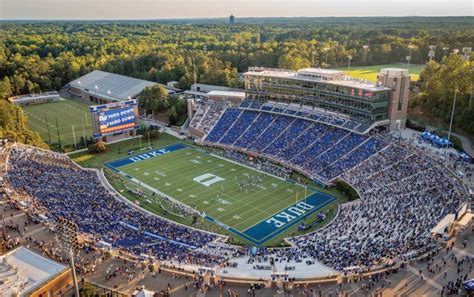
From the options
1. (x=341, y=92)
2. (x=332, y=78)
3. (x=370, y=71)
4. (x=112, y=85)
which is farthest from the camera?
(x=370, y=71)

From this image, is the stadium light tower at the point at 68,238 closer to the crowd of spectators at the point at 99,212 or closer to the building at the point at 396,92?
the crowd of spectators at the point at 99,212

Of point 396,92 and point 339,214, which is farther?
point 396,92

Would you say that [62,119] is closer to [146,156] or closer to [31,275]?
[146,156]

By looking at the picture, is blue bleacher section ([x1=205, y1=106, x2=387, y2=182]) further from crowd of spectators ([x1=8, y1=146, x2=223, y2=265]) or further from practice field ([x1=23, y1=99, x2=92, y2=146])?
practice field ([x1=23, y1=99, x2=92, y2=146])

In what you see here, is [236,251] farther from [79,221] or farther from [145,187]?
[145,187]

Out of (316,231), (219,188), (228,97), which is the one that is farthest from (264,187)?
(228,97)

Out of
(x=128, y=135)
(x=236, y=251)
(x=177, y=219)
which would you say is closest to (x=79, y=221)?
(x=177, y=219)
